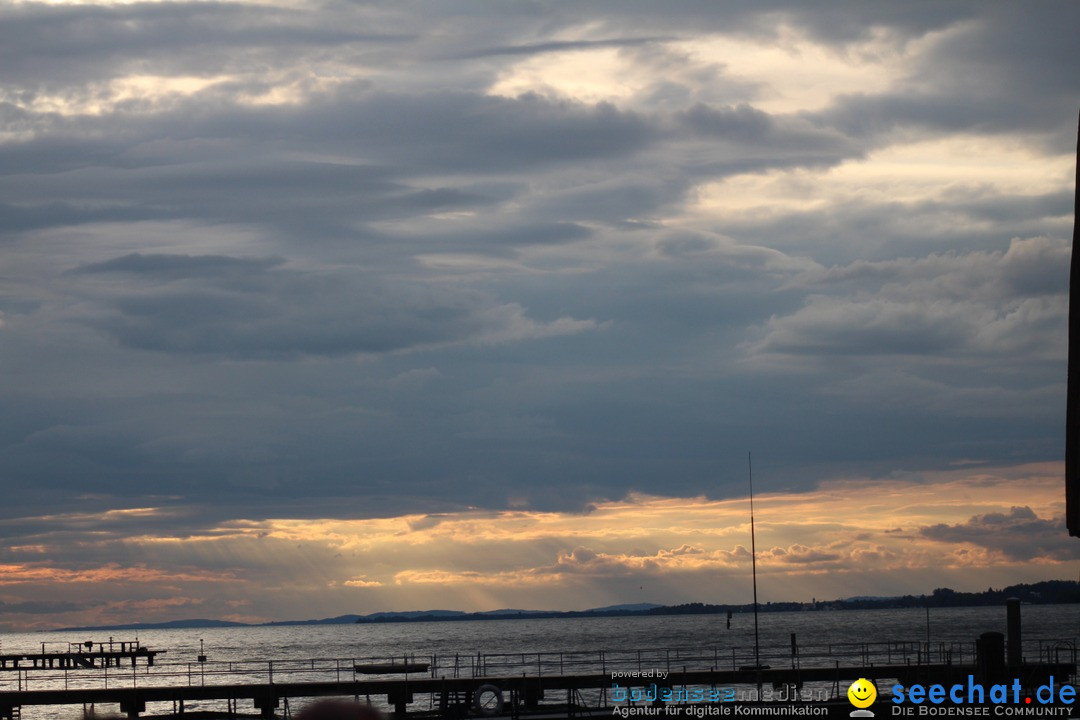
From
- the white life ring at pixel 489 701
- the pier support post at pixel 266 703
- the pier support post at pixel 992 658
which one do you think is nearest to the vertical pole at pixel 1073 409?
the pier support post at pixel 992 658

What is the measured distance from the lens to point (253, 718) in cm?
5922

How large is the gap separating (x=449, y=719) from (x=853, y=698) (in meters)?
24.0

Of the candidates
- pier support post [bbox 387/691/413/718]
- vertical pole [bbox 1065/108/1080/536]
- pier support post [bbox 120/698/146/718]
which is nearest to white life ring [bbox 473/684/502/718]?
pier support post [bbox 387/691/413/718]

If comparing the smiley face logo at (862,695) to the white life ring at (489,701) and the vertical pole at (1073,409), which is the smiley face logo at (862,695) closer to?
the vertical pole at (1073,409)

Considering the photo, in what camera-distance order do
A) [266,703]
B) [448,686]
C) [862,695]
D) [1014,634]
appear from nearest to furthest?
1. [862,695]
2. [1014,634]
3. [448,686]
4. [266,703]

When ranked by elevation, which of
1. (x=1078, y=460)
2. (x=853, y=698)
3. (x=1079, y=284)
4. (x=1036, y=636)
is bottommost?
(x=1036, y=636)

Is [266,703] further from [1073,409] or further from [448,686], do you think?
[1073,409]

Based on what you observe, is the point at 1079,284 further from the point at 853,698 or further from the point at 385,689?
the point at 385,689

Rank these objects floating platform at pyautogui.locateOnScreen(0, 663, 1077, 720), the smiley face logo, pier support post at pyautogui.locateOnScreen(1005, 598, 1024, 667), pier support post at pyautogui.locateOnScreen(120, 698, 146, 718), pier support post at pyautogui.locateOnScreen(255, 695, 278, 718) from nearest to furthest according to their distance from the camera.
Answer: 1. the smiley face logo
2. pier support post at pyautogui.locateOnScreen(1005, 598, 1024, 667)
3. floating platform at pyautogui.locateOnScreen(0, 663, 1077, 720)
4. pier support post at pyautogui.locateOnScreen(255, 695, 278, 718)
5. pier support post at pyautogui.locateOnScreen(120, 698, 146, 718)

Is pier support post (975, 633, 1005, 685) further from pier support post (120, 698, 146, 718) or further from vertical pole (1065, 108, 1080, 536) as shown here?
pier support post (120, 698, 146, 718)

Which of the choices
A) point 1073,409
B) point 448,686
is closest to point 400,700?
point 448,686

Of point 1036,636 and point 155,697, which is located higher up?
point 155,697

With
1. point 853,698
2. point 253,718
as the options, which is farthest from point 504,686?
point 853,698

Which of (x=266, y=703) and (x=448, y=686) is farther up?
(x=448, y=686)
